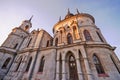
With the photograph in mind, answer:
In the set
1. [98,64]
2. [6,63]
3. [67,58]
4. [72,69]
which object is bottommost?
[72,69]

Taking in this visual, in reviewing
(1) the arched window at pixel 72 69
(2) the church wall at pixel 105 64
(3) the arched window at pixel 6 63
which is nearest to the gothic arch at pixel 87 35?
(2) the church wall at pixel 105 64

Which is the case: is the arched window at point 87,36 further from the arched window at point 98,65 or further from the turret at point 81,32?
the arched window at point 98,65

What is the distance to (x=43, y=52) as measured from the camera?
653 inches

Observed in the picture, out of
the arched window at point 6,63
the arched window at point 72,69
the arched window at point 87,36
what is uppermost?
the arched window at point 87,36

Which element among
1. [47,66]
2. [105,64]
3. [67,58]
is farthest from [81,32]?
[47,66]

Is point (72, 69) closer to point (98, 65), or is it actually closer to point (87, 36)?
point (98, 65)

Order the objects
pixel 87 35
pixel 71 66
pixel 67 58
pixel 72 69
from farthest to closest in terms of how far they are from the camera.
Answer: pixel 87 35 → pixel 67 58 → pixel 71 66 → pixel 72 69

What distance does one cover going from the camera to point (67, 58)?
14.3m

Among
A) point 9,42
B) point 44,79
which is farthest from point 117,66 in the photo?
point 9,42

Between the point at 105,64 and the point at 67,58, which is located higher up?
the point at 67,58

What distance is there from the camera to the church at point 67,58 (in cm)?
1191

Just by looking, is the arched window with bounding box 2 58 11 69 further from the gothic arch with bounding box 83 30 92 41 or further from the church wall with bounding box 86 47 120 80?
the gothic arch with bounding box 83 30 92 41

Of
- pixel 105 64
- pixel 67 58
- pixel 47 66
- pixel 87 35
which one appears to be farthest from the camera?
pixel 87 35

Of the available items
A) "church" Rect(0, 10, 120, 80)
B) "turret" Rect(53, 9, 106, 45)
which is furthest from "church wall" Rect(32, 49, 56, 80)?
"turret" Rect(53, 9, 106, 45)
